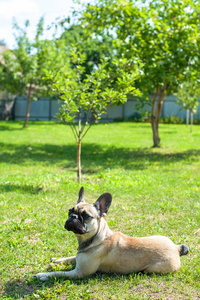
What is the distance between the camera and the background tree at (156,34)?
1106cm

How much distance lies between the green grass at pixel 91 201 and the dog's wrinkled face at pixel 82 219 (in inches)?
23.2

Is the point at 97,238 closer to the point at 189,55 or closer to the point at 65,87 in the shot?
the point at 65,87

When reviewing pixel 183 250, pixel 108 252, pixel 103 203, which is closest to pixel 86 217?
pixel 103 203

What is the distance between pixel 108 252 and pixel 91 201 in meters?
2.70

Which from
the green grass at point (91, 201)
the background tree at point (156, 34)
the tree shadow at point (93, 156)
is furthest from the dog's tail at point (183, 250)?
the background tree at point (156, 34)

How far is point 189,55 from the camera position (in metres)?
11.2

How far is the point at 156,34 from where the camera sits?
11539mm

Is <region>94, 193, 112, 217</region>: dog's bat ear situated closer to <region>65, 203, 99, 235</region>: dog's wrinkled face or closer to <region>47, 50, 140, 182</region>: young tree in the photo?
<region>65, 203, 99, 235</region>: dog's wrinkled face

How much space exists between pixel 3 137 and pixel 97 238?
14.2 m

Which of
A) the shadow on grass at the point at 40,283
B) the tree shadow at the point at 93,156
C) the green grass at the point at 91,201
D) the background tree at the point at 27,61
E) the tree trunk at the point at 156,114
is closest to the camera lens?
the shadow on grass at the point at 40,283


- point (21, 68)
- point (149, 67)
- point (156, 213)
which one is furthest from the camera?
point (21, 68)

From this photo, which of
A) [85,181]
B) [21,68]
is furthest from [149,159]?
[21,68]

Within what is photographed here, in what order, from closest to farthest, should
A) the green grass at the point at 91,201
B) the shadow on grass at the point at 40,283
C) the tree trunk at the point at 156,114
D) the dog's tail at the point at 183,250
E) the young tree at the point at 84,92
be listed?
the shadow on grass at the point at 40,283 → the green grass at the point at 91,201 → the dog's tail at the point at 183,250 → the young tree at the point at 84,92 → the tree trunk at the point at 156,114

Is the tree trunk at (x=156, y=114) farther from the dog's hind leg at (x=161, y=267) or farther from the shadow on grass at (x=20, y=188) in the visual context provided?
the dog's hind leg at (x=161, y=267)
